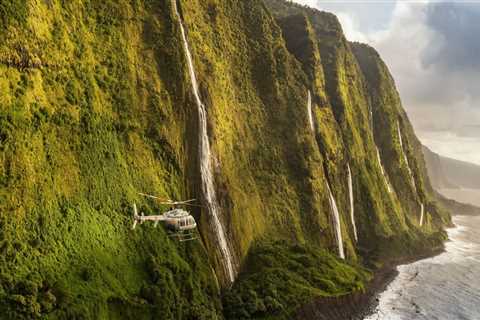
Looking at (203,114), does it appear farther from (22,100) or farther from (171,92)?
(22,100)

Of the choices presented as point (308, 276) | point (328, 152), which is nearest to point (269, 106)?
point (328, 152)

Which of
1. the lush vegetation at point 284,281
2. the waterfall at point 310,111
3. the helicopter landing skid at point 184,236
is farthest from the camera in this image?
the waterfall at point 310,111

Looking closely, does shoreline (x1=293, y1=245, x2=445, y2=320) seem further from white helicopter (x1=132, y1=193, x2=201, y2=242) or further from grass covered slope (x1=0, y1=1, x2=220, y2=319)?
white helicopter (x1=132, y1=193, x2=201, y2=242)

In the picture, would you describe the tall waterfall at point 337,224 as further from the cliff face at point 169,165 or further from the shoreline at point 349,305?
the shoreline at point 349,305

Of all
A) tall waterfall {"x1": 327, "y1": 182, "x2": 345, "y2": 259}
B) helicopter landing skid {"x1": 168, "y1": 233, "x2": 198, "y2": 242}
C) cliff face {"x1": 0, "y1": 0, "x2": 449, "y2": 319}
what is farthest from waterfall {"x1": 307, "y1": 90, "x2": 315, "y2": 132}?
helicopter landing skid {"x1": 168, "y1": 233, "x2": 198, "y2": 242}

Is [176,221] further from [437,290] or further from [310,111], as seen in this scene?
[437,290]

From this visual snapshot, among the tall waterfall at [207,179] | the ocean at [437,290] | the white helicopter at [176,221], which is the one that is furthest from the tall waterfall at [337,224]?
the white helicopter at [176,221]
